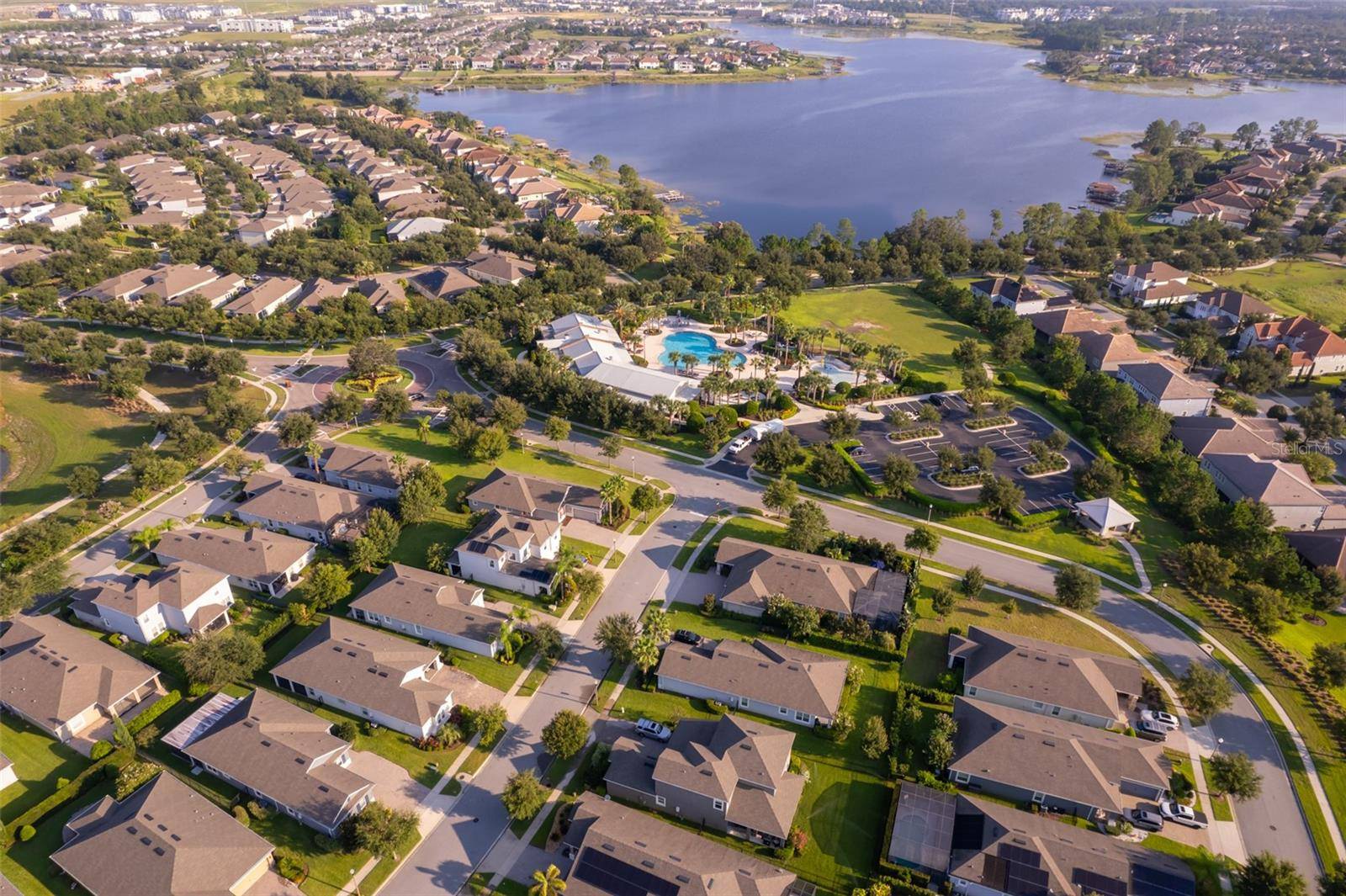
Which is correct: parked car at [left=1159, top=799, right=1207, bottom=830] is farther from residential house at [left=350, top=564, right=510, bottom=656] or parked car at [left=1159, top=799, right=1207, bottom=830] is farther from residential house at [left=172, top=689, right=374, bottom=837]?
residential house at [left=172, top=689, right=374, bottom=837]

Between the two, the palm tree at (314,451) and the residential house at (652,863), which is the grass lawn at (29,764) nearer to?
the palm tree at (314,451)

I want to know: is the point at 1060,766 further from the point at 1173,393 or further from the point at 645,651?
the point at 1173,393

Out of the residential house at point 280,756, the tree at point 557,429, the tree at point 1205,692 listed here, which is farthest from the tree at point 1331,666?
the tree at point 557,429

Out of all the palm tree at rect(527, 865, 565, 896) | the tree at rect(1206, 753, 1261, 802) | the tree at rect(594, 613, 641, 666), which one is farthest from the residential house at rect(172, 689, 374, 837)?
the tree at rect(1206, 753, 1261, 802)

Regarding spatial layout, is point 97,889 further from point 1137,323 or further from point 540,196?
point 540,196

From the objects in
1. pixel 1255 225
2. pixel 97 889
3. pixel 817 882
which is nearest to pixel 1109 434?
pixel 817 882

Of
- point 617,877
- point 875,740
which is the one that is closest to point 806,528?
point 875,740
